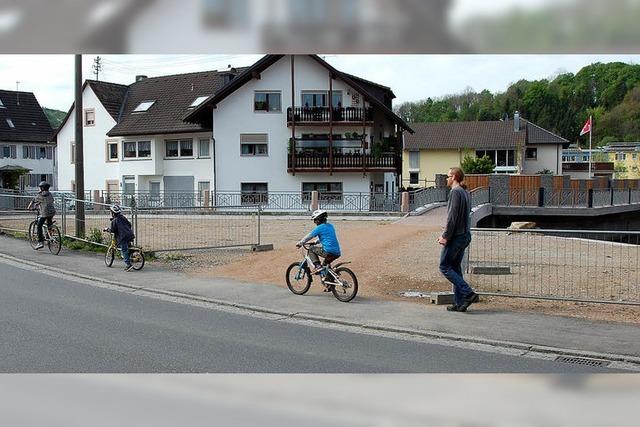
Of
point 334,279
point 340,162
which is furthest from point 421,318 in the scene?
point 340,162

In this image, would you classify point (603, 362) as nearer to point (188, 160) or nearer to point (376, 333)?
point (376, 333)

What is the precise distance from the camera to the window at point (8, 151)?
6719cm

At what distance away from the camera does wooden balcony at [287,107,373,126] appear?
45281 mm

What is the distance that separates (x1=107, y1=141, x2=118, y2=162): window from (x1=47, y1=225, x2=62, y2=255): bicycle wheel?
36746 millimetres

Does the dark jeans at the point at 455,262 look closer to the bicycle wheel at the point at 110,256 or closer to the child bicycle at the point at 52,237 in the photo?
the bicycle wheel at the point at 110,256

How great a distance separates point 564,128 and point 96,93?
52556mm

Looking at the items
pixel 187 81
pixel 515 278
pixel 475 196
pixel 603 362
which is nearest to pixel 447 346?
pixel 603 362

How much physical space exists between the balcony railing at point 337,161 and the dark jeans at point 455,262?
34965 millimetres

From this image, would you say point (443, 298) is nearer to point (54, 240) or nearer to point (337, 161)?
point (54, 240)

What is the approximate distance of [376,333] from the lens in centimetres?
903

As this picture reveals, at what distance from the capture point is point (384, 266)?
1523cm

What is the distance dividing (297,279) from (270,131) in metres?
35.1

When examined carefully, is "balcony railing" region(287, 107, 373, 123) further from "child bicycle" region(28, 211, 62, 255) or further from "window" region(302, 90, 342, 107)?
"child bicycle" region(28, 211, 62, 255)

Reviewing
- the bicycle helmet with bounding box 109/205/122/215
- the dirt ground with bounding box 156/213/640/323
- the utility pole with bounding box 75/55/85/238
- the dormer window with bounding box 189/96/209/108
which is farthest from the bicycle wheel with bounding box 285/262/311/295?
the dormer window with bounding box 189/96/209/108
